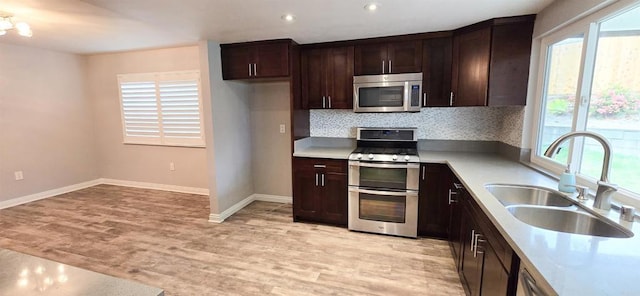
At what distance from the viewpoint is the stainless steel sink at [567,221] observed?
4.42 feet

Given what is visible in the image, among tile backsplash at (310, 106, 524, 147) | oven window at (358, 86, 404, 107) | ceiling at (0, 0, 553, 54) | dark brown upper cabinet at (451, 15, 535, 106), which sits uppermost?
ceiling at (0, 0, 553, 54)

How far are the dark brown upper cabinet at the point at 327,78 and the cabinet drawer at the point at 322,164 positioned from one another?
681 millimetres

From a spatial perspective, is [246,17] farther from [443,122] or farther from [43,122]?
[43,122]

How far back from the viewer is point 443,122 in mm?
3350

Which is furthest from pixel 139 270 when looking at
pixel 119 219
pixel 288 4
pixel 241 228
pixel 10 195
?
pixel 10 195

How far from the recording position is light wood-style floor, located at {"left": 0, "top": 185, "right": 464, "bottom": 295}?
2.25m

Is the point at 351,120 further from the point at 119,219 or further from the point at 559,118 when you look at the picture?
the point at 119,219

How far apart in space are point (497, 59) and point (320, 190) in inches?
89.4

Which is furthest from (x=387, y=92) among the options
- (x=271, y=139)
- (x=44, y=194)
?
(x=44, y=194)

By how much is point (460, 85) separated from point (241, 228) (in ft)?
9.73

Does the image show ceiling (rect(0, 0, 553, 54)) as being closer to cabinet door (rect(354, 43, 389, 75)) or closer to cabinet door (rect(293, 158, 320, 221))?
cabinet door (rect(354, 43, 389, 75))

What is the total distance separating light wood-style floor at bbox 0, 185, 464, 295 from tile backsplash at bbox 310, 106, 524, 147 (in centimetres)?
128

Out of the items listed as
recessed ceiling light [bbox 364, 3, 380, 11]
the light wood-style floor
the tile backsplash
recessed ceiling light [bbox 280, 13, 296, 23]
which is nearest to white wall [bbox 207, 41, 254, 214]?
the light wood-style floor

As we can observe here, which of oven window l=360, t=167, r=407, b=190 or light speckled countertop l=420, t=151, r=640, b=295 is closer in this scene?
light speckled countertop l=420, t=151, r=640, b=295
